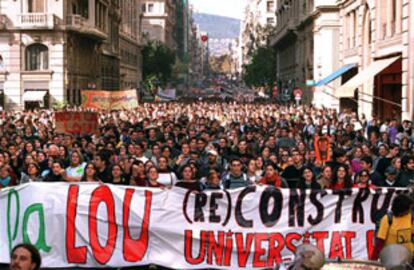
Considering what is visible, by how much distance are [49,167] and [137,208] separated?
3790mm

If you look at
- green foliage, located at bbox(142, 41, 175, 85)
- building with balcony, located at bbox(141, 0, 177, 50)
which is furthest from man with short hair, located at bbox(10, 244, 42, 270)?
building with balcony, located at bbox(141, 0, 177, 50)

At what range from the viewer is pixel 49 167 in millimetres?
12578

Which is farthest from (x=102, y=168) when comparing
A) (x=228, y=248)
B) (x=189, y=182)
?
(x=228, y=248)

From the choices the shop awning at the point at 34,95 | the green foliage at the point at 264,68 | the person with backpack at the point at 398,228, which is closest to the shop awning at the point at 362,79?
the person with backpack at the point at 398,228

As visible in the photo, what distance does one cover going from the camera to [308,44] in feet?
183

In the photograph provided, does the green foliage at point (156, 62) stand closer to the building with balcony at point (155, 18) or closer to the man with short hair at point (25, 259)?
the building with balcony at point (155, 18)

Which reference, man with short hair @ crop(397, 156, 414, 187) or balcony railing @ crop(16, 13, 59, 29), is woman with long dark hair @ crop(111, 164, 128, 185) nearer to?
man with short hair @ crop(397, 156, 414, 187)

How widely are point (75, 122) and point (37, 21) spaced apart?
94.0ft

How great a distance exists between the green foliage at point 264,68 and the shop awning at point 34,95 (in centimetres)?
4447

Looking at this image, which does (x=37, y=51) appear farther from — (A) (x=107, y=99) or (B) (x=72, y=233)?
(B) (x=72, y=233)

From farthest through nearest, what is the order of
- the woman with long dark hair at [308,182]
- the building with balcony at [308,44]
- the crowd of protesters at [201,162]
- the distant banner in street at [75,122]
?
the building with balcony at [308,44] → the distant banner in street at [75,122] → the crowd of protesters at [201,162] → the woman with long dark hair at [308,182]

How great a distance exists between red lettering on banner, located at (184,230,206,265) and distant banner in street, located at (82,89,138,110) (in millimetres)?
18286

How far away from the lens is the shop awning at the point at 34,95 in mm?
45172

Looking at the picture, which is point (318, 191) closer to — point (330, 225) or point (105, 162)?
point (330, 225)
